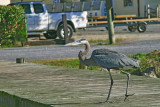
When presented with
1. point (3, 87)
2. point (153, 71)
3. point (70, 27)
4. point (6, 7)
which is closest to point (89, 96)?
point (3, 87)

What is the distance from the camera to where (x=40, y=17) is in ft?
94.6

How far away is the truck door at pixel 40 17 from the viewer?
28562mm

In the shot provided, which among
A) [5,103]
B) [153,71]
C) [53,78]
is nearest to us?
[5,103]

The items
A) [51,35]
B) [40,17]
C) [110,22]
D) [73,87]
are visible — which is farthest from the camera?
[51,35]

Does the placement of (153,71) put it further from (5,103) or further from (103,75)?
(5,103)

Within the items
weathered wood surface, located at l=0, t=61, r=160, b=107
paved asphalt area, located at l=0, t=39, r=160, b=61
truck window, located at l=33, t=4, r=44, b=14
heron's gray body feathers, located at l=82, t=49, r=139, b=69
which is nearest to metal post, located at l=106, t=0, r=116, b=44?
paved asphalt area, located at l=0, t=39, r=160, b=61

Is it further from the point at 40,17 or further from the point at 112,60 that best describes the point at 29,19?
the point at 112,60

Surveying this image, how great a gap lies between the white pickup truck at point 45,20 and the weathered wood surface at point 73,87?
14323 millimetres

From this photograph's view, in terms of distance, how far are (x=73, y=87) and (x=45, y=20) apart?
1881cm

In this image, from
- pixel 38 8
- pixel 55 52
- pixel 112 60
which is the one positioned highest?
pixel 112 60

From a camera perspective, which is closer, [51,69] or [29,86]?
[29,86]

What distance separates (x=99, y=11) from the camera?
5094 cm

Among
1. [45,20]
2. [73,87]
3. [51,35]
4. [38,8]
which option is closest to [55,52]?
[45,20]

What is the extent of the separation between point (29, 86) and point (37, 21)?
18128mm
